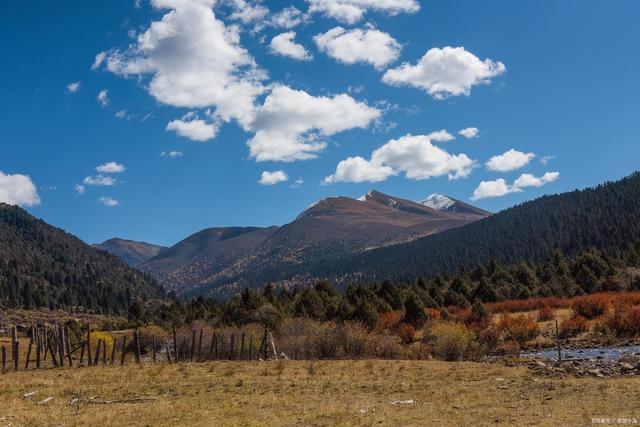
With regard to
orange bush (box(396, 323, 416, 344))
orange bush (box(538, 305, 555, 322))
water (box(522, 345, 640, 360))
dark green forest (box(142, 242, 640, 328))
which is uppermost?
dark green forest (box(142, 242, 640, 328))

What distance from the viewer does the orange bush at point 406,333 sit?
5597 cm

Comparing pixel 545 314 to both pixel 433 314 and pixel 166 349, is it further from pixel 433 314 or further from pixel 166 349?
pixel 166 349

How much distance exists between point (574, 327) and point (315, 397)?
130 feet

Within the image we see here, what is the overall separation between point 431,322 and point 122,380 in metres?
38.0

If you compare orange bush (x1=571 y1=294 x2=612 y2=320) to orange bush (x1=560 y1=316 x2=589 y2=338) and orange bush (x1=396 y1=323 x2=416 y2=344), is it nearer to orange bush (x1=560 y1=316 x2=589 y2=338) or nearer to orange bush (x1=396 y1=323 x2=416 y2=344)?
orange bush (x1=560 y1=316 x2=589 y2=338)

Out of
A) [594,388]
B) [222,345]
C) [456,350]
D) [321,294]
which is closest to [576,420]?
[594,388]

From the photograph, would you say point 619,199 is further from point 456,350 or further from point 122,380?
point 122,380

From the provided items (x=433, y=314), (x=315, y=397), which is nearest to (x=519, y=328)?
(x=433, y=314)

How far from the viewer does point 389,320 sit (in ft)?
206

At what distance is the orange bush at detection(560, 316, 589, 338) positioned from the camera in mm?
52688

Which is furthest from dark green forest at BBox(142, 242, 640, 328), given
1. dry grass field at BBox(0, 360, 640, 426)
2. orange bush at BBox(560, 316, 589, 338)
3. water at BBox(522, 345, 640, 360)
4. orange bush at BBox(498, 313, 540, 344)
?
dry grass field at BBox(0, 360, 640, 426)

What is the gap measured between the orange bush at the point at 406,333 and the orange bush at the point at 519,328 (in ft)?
28.8

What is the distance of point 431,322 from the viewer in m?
59.1

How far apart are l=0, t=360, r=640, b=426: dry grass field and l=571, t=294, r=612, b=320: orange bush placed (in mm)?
29551
